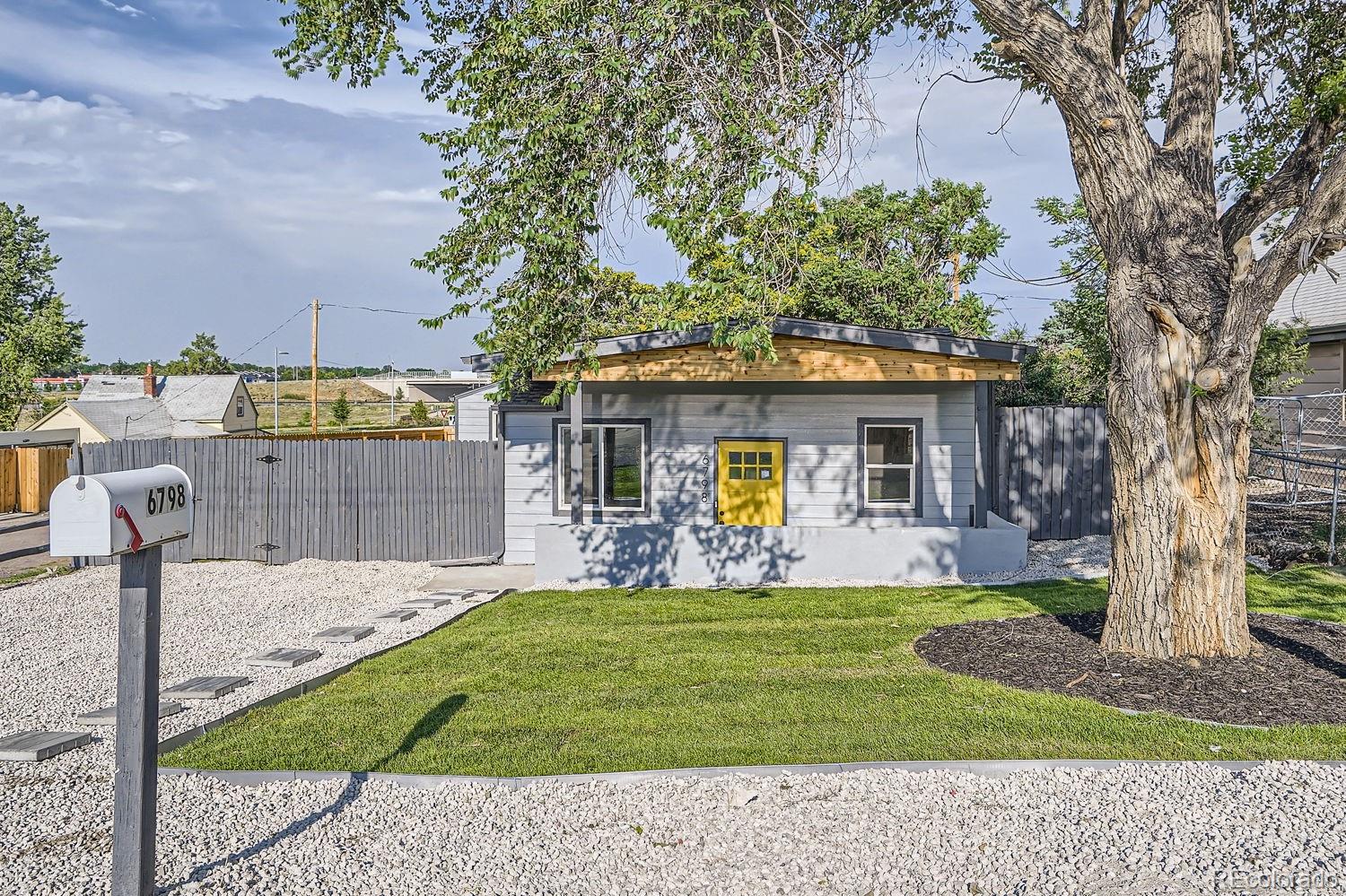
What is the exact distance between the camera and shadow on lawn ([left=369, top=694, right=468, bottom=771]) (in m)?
4.55

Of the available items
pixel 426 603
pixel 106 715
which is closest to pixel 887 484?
pixel 426 603

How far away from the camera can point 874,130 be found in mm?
6715

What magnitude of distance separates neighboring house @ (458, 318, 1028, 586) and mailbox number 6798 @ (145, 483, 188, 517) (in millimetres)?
7526

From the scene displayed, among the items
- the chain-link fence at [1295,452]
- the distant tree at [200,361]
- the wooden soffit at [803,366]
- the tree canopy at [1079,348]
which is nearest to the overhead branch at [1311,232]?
the wooden soffit at [803,366]

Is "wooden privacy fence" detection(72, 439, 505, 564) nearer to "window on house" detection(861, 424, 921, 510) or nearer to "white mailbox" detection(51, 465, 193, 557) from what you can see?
"window on house" detection(861, 424, 921, 510)

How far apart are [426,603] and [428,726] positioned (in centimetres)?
456

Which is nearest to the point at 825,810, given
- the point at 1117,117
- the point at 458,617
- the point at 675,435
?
the point at 1117,117

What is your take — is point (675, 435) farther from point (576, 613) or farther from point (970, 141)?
point (970, 141)

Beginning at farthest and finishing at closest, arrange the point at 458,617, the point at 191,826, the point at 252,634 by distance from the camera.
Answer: the point at 458,617, the point at 252,634, the point at 191,826

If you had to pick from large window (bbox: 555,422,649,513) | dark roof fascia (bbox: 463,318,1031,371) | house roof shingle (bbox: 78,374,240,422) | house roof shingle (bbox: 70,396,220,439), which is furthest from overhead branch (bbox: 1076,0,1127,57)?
house roof shingle (bbox: 78,374,240,422)

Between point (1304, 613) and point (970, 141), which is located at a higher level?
point (970, 141)

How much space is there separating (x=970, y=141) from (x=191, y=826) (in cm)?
781

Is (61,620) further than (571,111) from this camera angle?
Yes

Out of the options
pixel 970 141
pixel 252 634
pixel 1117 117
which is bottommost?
pixel 252 634
